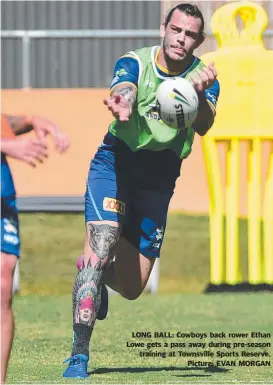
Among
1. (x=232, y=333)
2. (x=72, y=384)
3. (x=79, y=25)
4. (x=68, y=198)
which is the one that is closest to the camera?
(x=72, y=384)

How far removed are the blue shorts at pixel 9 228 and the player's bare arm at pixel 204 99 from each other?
6.05 ft

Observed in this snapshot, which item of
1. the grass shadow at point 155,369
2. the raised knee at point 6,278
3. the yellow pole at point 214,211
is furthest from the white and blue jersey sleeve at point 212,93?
the yellow pole at point 214,211

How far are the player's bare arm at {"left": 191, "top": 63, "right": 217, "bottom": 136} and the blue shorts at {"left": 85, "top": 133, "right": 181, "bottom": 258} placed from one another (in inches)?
12.2

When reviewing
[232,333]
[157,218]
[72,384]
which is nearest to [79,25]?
[232,333]

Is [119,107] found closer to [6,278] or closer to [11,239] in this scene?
[11,239]

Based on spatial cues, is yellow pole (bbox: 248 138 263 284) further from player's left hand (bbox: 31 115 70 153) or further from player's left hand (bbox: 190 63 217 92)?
player's left hand (bbox: 31 115 70 153)

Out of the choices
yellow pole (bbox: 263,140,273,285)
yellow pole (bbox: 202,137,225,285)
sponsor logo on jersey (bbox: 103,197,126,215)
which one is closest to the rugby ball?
sponsor logo on jersey (bbox: 103,197,126,215)

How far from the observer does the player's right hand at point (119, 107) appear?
306 inches

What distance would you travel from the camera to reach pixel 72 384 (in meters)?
7.54

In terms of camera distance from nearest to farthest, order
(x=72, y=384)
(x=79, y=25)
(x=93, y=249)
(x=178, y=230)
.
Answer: (x=72, y=384) < (x=93, y=249) < (x=178, y=230) < (x=79, y=25)

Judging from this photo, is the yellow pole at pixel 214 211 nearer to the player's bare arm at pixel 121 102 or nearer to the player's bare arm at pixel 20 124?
the player's bare arm at pixel 121 102

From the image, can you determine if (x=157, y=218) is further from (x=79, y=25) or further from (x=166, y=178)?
(x=79, y=25)

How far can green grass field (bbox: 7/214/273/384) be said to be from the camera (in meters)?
8.49

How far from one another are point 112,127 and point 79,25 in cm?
1310
